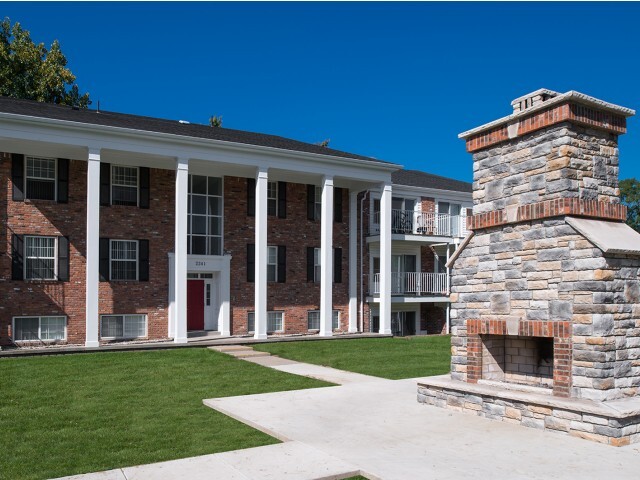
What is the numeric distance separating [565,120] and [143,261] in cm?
1544

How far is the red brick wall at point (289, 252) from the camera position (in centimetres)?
2244

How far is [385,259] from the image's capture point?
23.2 m

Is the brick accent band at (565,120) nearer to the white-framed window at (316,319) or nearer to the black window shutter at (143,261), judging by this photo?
the black window shutter at (143,261)

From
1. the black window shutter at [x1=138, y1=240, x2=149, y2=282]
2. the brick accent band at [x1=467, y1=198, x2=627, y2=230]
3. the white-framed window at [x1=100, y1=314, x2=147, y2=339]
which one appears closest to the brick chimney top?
the brick accent band at [x1=467, y1=198, x2=627, y2=230]

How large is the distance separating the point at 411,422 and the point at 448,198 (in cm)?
2035

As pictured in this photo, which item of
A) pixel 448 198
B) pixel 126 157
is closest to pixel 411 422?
pixel 126 157

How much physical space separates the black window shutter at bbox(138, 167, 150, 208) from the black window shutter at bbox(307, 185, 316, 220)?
246 inches

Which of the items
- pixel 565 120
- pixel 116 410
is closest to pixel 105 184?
pixel 116 410

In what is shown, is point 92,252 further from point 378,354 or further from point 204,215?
point 378,354

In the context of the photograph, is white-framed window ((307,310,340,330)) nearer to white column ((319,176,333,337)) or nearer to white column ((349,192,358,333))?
white column ((349,192,358,333))

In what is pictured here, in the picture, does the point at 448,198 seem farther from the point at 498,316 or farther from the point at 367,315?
the point at 498,316

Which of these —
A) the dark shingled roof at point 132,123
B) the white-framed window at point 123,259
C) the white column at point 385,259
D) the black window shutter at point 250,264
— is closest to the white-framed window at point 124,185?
the white-framed window at point 123,259

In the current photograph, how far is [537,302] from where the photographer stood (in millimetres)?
8664

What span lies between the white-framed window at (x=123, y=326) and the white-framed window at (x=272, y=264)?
15.9 feet
